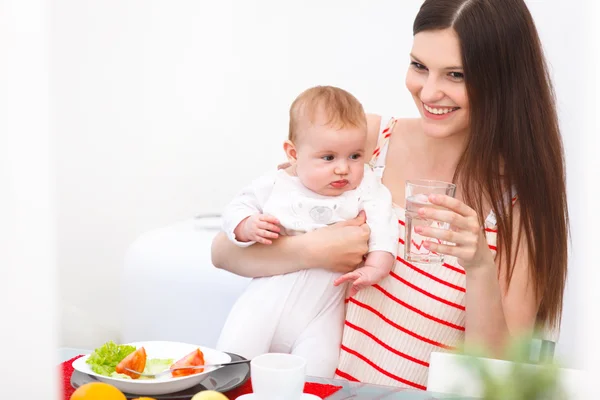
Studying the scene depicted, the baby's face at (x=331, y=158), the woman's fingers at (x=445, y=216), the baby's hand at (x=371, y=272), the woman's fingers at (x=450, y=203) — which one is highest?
the baby's face at (x=331, y=158)

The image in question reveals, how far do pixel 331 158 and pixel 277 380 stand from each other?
86 cm

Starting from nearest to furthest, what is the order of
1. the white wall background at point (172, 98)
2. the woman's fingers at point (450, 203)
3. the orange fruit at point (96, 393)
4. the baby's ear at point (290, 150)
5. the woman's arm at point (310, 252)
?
the orange fruit at point (96, 393), the woman's fingers at point (450, 203), the woman's arm at point (310, 252), the baby's ear at point (290, 150), the white wall background at point (172, 98)

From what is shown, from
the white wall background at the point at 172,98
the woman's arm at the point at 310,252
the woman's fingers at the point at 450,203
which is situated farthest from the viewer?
the white wall background at the point at 172,98

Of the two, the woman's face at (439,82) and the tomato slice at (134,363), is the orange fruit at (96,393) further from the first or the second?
the woman's face at (439,82)

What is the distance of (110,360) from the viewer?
4.14 feet

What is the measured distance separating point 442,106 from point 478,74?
107mm

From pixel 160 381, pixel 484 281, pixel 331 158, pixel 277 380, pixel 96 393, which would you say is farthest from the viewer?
pixel 331 158

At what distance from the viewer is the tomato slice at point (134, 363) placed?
4.11ft

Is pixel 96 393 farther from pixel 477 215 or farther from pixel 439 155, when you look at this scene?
pixel 439 155

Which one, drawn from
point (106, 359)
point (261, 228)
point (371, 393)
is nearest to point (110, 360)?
point (106, 359)

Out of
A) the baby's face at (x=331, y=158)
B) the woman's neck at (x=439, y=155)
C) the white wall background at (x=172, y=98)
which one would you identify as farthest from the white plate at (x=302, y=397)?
the white wall background at (x=172, y=98)

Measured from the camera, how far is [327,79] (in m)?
3.33

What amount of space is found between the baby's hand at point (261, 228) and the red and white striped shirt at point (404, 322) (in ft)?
0.85

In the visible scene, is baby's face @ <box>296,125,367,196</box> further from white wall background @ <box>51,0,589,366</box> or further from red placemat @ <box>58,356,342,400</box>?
white wall background @ <box>51,0,589,366</box>
